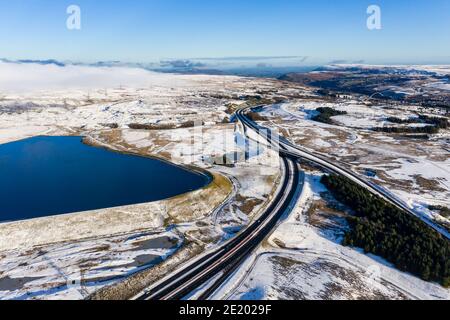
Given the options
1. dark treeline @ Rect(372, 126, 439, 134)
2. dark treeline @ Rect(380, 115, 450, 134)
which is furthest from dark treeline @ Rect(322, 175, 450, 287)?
dark treeline @ Rect(380, 115, 450, 134)

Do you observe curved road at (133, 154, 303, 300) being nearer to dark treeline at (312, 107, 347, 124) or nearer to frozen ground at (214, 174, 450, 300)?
frozen ground at (214, 174, 450, 300)

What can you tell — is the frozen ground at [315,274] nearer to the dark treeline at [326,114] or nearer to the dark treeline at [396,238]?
the dark treeline at [396,238]

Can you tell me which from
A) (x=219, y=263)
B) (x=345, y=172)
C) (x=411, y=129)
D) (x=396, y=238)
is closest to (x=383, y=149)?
(x=345, y=172)

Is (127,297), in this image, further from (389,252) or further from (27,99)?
(27,99)

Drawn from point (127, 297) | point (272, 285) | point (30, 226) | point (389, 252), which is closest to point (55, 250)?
point (30, 226)

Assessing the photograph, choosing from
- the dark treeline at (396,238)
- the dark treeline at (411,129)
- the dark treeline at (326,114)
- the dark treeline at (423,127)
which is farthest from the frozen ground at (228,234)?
the dark treeline at (326,114)

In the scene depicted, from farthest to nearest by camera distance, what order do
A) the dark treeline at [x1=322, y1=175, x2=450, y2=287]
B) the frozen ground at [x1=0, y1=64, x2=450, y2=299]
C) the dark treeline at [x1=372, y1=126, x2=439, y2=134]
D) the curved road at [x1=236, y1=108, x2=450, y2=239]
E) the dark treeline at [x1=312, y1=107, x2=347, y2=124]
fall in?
the dark treeline at [x1=312, y1=107, x2=347, y2=124], the dark treeline at [x1=372, y1=126, x2=439, y2=134], the curved road at [x1=236, y1=108, x2=450, y2=239], the dark treeline at [x1=322, y1=175, x2=450, y2=287], the frozen ground at [x1=0, y1=64, x2=450, y2=299]
